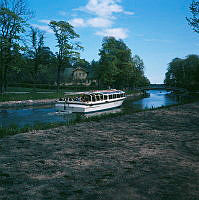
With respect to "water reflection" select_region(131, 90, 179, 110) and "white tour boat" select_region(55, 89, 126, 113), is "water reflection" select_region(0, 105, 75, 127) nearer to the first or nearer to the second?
"white tour boat" select_region(55, 89, 126, 113)

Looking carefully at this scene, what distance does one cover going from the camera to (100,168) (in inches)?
201

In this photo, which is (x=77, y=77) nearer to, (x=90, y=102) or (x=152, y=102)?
(x=152, y=102)

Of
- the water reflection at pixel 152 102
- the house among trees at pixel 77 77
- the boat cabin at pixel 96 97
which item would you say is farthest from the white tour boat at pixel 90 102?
the house among trees at pixel 77 77

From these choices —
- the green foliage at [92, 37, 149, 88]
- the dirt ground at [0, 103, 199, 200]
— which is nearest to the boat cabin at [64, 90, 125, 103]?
the dirt ground at [0, 103, 199, 200]

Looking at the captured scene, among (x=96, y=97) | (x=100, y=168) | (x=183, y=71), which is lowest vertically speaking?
(x=100, y=168)

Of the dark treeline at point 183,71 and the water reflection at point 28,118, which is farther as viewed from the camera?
the dark treeline at point 183,71

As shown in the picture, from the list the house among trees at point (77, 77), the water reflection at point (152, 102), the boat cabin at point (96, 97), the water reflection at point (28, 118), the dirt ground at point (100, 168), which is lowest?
the water reflection at point (28, 118)

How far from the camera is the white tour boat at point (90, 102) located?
26219 millimetres

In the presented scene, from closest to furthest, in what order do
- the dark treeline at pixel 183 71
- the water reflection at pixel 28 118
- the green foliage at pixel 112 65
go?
the water reflection at pixel 28 118 < the green foliage at pixel 112 65 < the dark treeline at pixel 183 71

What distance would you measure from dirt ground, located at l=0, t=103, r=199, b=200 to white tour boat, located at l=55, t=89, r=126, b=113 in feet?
58.9

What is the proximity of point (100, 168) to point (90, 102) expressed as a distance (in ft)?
72.0

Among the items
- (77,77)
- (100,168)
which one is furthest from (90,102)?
(77,77)

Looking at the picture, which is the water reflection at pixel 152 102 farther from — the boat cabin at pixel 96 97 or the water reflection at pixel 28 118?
the water reflection at pixel 28 118

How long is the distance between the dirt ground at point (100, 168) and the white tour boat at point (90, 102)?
17.9m
